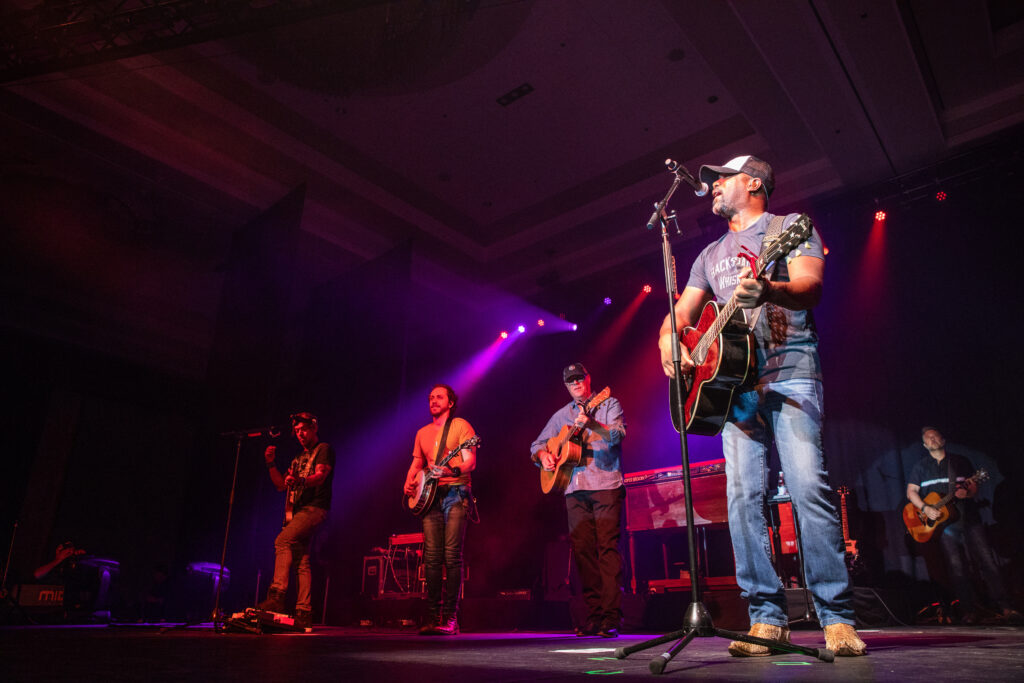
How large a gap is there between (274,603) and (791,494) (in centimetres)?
494

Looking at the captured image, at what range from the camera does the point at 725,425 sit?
9.34 ft

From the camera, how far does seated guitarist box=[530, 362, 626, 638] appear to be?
5047mm

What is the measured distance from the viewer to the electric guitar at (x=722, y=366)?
2.59m

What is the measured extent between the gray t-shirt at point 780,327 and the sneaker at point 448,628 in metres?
3.91

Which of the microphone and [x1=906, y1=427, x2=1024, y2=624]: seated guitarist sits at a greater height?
the microphone

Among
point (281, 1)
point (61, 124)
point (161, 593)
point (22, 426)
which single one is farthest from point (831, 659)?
point (22, 426)

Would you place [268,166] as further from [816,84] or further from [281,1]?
[816,84]

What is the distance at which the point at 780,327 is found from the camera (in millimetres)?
2748

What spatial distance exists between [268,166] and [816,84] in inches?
281

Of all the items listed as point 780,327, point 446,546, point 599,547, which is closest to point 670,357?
point 780,327

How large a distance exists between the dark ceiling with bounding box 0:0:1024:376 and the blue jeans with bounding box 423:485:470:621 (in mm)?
4514

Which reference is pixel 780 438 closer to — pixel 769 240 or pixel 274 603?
pixel 769 240

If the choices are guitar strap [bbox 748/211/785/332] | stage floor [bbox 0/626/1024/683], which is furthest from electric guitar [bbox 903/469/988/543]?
guitar strap [bbox 748/211/785/332]

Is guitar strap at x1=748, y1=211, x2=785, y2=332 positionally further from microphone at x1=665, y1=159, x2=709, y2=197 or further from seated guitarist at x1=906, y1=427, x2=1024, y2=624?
seated guitarist at x1=906, y1=427, x2=1024, y2=624
